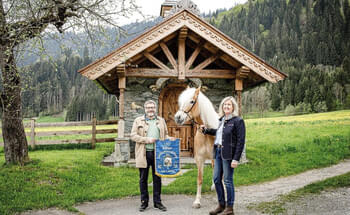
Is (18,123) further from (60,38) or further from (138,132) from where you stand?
(138,132)

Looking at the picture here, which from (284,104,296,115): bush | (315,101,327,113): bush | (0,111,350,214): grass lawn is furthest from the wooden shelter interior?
(284,104,296,115): bush

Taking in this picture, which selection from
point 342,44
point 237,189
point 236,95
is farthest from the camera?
point 342,44

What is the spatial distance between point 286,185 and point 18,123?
8.11 meters

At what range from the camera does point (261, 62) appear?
8.71m

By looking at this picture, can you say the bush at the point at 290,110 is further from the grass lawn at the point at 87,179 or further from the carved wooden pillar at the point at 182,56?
the carved wooden pillar at the point at 182,56

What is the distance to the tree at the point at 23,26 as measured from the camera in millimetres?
6113

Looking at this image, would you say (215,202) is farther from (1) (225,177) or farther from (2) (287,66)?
(2) (287,66)

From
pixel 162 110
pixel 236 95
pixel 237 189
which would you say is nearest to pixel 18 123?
pixel 162 110

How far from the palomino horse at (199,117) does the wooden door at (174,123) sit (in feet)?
15.9

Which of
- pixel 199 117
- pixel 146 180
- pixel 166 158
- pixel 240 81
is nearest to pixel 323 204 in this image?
pixel 199 117

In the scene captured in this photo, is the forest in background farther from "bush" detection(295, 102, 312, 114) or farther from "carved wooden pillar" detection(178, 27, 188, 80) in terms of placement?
"carved wooden pillar" detection(178, 27, 188, 80)

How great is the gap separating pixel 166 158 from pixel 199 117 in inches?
43.8

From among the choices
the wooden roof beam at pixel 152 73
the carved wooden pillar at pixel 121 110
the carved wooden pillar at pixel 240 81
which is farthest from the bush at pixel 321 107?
the carved wooden pillar at pixel 121 110

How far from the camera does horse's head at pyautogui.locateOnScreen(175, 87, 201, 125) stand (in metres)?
4.77
